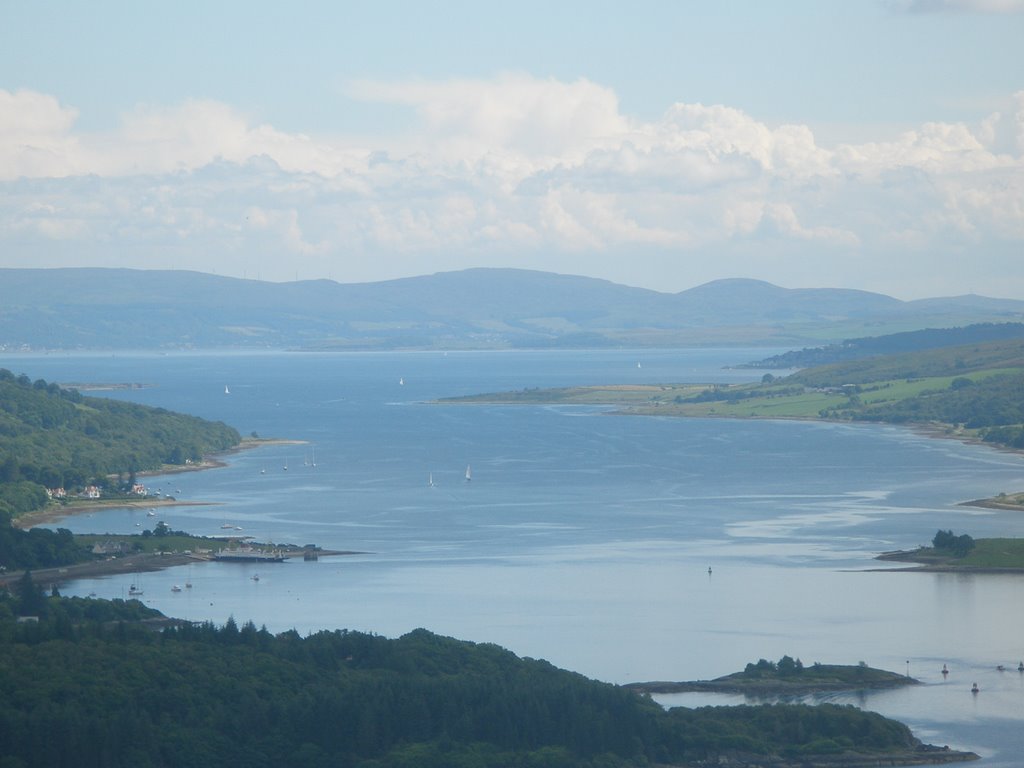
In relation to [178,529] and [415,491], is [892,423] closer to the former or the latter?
[415,491]

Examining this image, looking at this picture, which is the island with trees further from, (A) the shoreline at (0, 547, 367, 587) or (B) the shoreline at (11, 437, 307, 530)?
(B) the shoreline at (11, 437, 307, 530)

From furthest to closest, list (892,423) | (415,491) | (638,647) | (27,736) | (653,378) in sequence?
(653,378) → (892,423) → (415,491) → (638,647) → (27,736)

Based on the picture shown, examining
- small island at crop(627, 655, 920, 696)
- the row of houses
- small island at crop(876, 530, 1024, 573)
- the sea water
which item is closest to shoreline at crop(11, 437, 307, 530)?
the row of houses

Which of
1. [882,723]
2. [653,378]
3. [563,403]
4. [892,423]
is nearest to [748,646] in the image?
[882,723]

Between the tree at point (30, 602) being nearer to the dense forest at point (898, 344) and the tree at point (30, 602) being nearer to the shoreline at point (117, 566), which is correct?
the shoreline at point (117, 566)

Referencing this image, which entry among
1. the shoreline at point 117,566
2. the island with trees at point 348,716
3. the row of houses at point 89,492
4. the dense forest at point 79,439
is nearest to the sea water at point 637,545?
the shoreline at point 117,566

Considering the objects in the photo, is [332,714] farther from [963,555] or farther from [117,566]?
[963,555]

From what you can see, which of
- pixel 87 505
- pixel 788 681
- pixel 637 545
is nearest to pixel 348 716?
pixel 788 681
